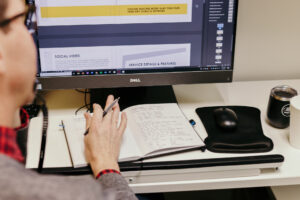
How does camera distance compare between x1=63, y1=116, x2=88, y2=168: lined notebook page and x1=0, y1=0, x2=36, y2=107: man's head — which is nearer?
x1=0, y1=0, x2=36, y2=107: man's head

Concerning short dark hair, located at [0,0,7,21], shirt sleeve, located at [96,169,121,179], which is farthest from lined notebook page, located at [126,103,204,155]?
short dark hair, located at [0,0,7,21]

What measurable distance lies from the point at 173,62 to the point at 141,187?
15.9 inches

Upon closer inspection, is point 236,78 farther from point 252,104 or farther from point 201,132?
point 201,132

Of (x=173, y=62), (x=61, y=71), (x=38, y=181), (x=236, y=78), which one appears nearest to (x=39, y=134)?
(x=61, y=71)

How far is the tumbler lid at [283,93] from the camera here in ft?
3.68

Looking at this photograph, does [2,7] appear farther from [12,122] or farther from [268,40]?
[268,40]

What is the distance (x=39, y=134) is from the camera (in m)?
1.11

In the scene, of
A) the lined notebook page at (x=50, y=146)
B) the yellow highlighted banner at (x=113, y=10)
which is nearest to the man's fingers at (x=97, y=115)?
the lined notebook page at (x=50, y=146)

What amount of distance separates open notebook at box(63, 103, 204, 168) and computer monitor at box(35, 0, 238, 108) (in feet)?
0.37

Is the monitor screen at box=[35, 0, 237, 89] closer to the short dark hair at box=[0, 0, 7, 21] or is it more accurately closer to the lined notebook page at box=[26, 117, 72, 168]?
the lined notebook page at box=[26, 117, 72, 168]

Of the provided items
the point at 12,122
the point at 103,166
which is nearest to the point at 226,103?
the point at 103,166

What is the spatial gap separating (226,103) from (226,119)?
187mm

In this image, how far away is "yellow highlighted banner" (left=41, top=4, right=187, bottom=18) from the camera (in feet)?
3.69

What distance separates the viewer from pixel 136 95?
50.0 inches
